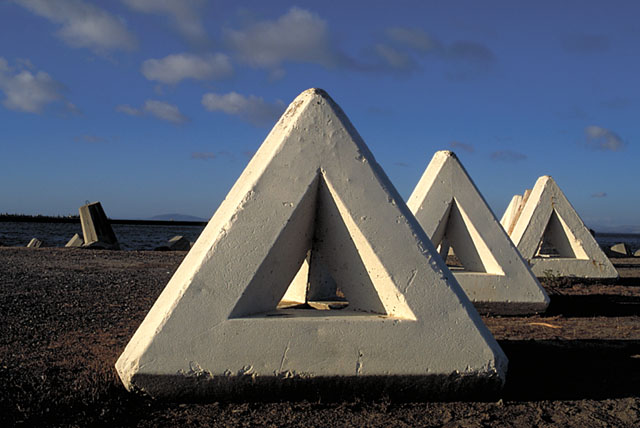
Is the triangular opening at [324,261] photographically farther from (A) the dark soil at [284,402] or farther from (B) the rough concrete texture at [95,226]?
(B) the rough concrete texture at [95,226]

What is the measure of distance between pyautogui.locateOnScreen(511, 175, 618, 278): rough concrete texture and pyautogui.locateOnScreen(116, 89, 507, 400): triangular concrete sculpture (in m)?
7.64

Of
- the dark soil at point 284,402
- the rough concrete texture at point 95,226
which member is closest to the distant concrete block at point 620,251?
the dark soil at point 284,402

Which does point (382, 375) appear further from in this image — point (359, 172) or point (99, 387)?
point (99, 387)

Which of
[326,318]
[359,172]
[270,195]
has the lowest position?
[326,318]

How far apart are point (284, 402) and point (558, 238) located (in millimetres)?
9307

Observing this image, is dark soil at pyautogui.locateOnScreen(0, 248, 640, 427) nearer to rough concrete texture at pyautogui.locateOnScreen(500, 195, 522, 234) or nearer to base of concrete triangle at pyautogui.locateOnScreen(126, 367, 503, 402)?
base of concrete triangle at pyautogui.locateOnScreen(126, 367, 503, 402)

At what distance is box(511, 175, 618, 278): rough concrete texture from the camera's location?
1051 cm

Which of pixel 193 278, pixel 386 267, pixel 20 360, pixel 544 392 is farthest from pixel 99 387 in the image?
pixel 544 392

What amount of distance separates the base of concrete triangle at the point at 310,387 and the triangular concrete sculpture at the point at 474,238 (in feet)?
11.8

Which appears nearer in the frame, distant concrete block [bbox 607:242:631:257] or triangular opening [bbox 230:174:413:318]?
triangular opening [bbox 230:174:413:318]

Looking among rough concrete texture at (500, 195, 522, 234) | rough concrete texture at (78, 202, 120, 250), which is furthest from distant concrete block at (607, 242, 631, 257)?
rough concrete texture at (78, 202, 120, 250)

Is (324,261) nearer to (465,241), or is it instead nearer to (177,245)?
(465,241)

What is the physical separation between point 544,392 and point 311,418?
71.7 inches

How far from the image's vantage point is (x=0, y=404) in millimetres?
3252
